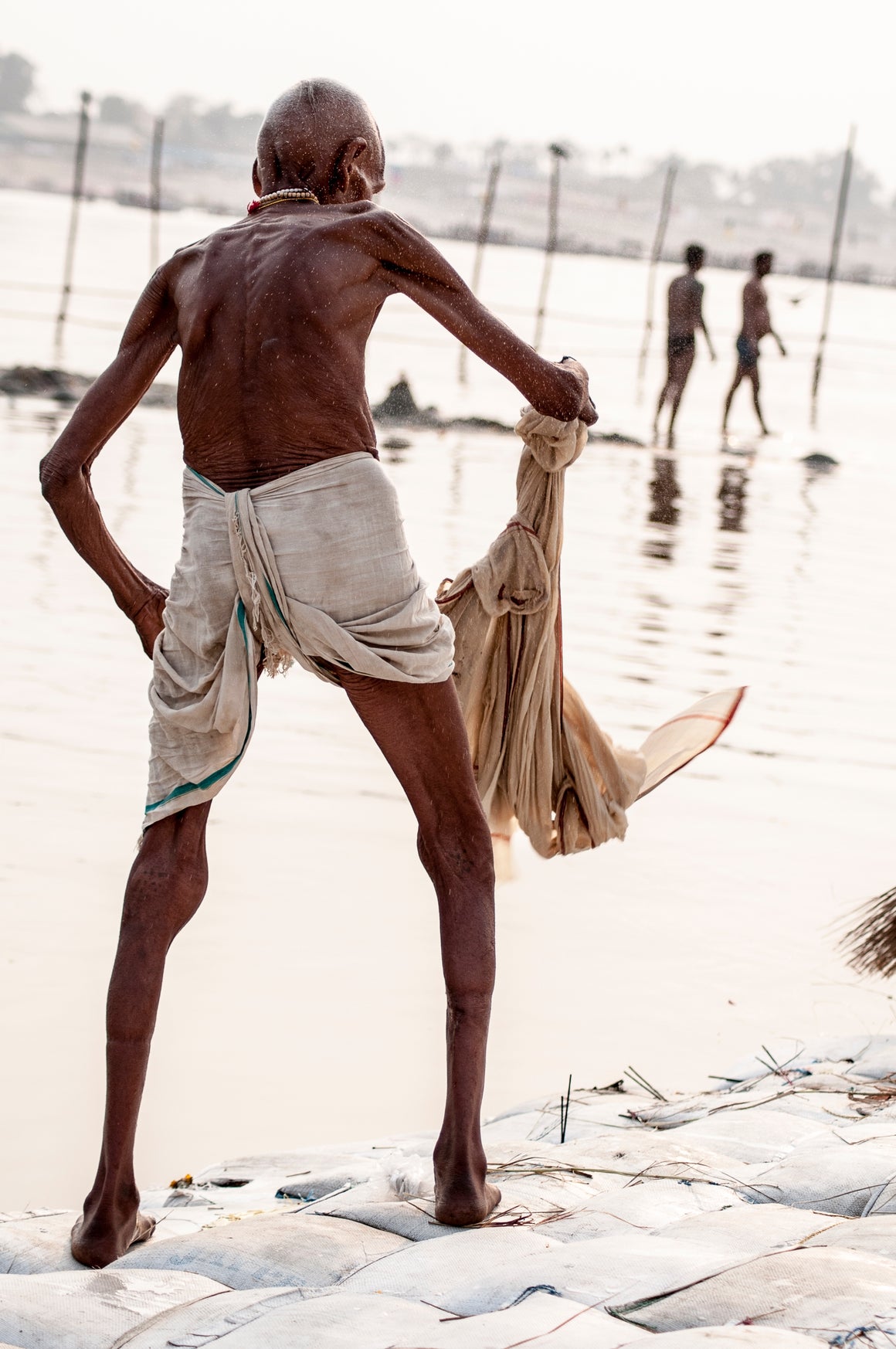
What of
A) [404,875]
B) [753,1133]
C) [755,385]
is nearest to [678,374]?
[755,385]

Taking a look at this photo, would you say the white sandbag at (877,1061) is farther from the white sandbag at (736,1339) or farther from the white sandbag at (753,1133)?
the white sandbag at (736,1339)

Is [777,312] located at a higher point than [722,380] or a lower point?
higher

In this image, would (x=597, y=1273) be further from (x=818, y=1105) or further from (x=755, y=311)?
(x=755, y=311)

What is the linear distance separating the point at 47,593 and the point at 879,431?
12.5 m

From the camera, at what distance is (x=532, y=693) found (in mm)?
2555

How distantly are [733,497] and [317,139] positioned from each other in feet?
28.3

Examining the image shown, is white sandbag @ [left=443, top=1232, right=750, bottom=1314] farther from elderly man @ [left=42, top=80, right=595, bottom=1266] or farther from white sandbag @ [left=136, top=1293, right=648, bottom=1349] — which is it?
elderly man @ [left=42, top=80, right=595, bottom=1266]

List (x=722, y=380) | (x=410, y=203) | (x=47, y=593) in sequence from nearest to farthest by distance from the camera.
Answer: (x=47, y=593), (x=722, y=380), (x=410, y=203)

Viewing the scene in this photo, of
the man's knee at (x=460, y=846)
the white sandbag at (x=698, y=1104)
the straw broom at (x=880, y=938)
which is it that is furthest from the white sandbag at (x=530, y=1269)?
the straw broom at (x=880, y=938)

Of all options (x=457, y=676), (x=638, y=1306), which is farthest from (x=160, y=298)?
(x=638, y=1306)

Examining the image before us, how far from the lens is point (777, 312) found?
163ft

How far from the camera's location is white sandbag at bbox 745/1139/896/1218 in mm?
2182

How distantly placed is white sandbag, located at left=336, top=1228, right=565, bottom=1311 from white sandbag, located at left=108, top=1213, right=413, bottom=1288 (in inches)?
2.1

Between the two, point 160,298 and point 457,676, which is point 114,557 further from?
point 457,676
